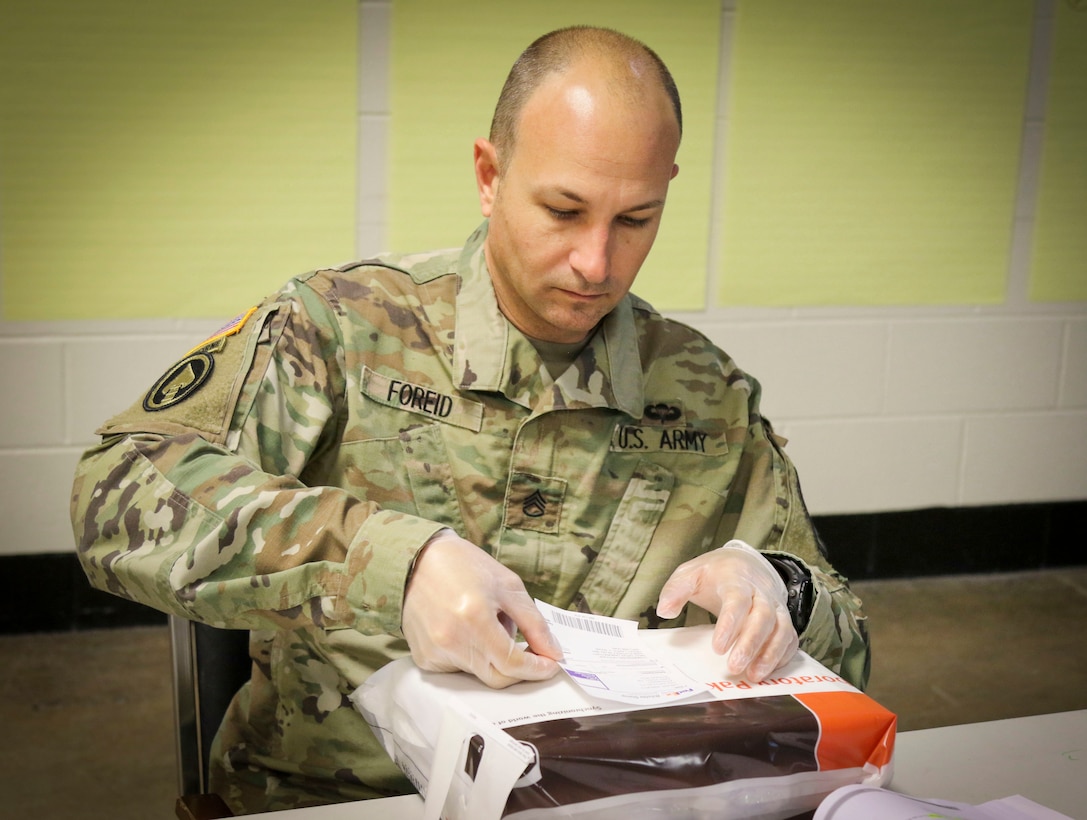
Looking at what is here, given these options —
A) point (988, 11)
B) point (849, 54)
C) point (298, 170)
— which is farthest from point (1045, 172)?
point (298, 170)

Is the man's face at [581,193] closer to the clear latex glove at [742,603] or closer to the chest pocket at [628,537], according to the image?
the chest pocket at [628,537]

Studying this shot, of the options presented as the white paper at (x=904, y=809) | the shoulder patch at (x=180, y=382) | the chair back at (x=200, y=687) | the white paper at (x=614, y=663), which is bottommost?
the chair back at (x=200, y=687)

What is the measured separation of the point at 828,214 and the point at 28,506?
88.2 inches

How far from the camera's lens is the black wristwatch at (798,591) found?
1285 mm

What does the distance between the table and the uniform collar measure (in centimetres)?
53

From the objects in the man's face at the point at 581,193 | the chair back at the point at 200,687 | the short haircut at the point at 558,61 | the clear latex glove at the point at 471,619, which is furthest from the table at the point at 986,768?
the short haircut at the point at 558,61

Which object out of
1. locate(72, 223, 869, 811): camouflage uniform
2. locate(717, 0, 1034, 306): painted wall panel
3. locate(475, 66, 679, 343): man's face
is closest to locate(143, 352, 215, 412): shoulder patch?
locate(72, 223, 869, 811): camouflage uniform

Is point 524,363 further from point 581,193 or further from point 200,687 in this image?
point 200,687

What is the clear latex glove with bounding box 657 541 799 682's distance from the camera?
43.4 inches

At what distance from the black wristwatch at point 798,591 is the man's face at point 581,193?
366mm

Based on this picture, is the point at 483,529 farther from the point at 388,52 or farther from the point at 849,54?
the point at 849,54

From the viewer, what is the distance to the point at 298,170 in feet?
9.42

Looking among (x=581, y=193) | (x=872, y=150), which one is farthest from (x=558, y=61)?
(x=872, y=150)

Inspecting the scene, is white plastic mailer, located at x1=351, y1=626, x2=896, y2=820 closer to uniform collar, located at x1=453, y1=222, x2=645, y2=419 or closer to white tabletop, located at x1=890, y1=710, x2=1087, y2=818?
white tabletop, located at x1=890, y1=710, x2=1087, y2=818
